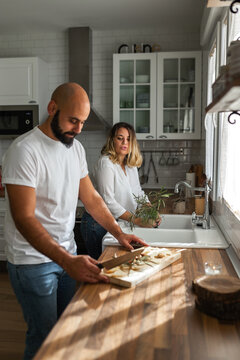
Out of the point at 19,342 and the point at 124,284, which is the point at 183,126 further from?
the point at 124,284

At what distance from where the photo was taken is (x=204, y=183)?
251 centimetres

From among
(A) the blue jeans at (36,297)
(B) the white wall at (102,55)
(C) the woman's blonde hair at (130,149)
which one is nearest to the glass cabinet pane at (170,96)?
(B) the white wall at (102,55)

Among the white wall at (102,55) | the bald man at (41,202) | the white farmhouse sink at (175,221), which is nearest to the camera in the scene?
the bald man at (41,202)

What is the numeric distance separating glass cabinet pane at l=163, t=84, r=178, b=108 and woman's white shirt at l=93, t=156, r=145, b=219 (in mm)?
1948

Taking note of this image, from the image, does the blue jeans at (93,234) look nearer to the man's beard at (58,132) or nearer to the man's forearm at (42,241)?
the man's beard at (58,132)

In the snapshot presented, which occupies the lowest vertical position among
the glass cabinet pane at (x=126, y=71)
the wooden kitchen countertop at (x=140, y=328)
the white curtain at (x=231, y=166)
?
the wooden kitchen countertop at (x=140, y=328)

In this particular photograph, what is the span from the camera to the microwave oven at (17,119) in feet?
15.0

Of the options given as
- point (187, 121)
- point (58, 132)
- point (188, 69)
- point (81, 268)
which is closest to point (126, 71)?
point (188, 69)

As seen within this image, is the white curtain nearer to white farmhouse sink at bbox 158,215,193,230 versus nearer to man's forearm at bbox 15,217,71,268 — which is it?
white farmhouse sink at bbox 158,215,193,230

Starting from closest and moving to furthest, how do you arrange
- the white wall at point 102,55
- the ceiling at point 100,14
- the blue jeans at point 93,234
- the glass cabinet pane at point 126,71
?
the blue jeans at point 93,234 → the ceiling at point 100,14 → the glass cabinet pane at point 126,71 → the white wall at point 102,55

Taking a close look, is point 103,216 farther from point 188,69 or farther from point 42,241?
point 188,69

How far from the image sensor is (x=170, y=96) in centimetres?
452

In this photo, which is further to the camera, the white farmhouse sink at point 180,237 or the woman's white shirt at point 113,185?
the woman's white shirt at point 113,185

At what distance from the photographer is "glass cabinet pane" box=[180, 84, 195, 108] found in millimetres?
4461
